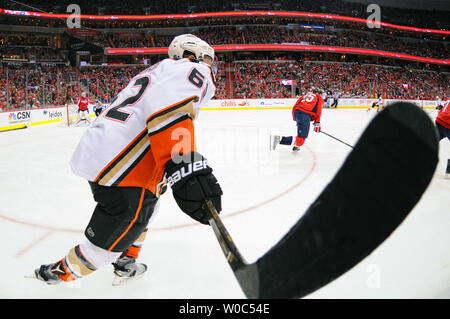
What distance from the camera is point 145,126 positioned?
3.52 ft

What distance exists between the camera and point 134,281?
1.68m

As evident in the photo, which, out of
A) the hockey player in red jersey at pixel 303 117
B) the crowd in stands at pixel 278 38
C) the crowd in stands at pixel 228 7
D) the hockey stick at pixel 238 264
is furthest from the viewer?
the crowd in stands at pixel 228 7

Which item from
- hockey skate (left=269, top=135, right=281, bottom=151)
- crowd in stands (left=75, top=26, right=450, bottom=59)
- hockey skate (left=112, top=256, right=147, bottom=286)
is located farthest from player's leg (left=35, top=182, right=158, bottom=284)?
crowd in stands (left=75, top=26, right=450, bottom=59)

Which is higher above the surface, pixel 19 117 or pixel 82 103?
pixel 82 103

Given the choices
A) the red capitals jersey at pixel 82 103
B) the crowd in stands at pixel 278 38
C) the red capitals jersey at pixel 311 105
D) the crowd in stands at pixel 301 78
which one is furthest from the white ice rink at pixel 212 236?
the crowd in stands at pixel 278 38

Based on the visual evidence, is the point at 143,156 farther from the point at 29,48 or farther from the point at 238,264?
the point at 29,48

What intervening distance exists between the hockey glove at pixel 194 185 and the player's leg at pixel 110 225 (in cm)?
35

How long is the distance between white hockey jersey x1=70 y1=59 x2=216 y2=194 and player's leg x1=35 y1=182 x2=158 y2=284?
55 millimetres

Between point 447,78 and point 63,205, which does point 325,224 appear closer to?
point 63,205

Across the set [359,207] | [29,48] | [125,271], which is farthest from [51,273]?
[29,48]

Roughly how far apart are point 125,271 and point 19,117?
10233mm

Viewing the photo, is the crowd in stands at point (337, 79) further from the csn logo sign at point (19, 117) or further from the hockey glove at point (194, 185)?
the hockey glove at point (194, 185)

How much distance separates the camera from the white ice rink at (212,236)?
160 centimetres
